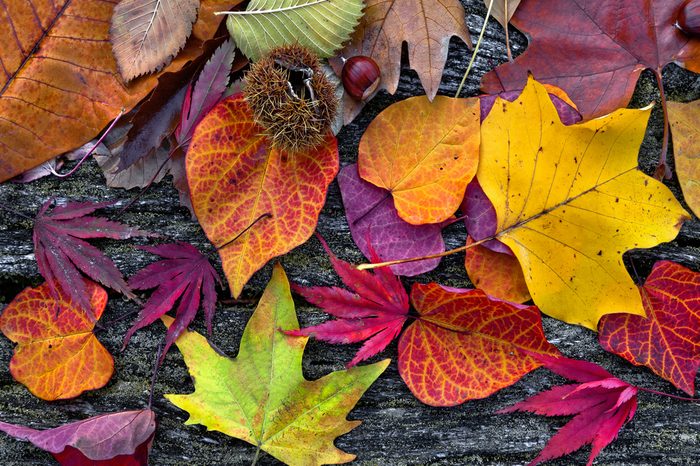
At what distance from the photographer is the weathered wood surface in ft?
4.71

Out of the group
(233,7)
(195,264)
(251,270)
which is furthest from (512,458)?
(233,7)

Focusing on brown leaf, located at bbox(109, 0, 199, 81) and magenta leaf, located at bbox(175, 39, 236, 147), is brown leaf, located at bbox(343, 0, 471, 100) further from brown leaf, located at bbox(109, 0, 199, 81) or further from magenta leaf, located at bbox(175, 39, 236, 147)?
brown leaf, located at bbox(109, 0, 199, 81)

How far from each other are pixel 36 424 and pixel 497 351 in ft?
3.82

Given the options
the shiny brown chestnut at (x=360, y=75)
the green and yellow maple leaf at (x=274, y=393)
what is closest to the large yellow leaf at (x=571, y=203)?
the shiny brown chestnut at (x=360, y=75)

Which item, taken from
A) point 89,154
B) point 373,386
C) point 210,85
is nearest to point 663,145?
point 373,386

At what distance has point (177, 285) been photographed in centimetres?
138

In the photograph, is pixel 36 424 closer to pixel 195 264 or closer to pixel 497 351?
pixel 195 264

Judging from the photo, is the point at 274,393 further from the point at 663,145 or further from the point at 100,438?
the point at 663,145

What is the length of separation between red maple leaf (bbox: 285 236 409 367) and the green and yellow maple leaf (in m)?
0.06

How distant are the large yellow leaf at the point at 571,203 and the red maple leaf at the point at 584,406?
0.12 m

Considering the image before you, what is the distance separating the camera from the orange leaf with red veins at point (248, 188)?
52.3 inches

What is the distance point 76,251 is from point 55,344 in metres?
0.23

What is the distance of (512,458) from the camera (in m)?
1.46

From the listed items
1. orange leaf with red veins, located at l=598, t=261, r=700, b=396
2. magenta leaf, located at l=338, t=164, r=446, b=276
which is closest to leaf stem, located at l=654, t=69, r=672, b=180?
orange leaf with red veins, located at l=598, t=261, r=700, b=396
